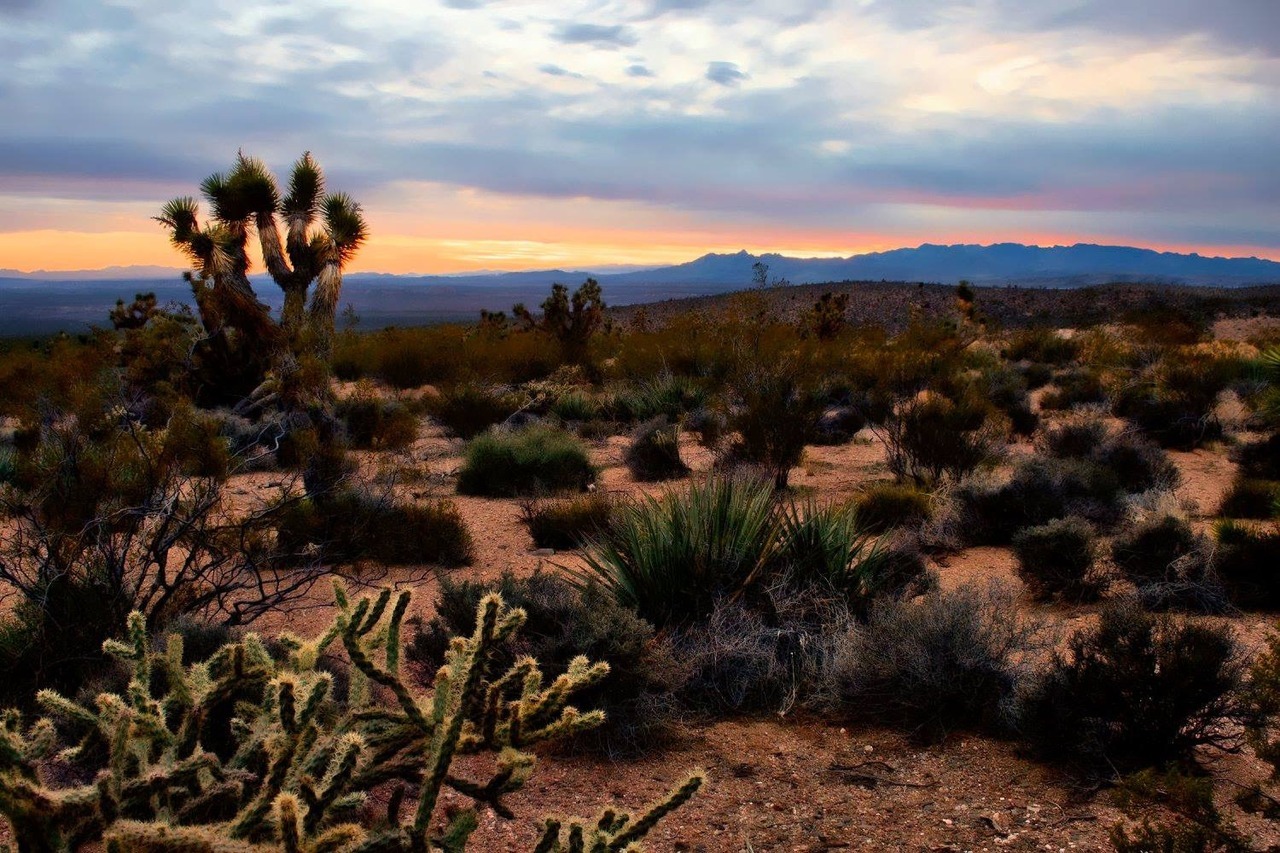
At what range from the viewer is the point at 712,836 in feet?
14.6

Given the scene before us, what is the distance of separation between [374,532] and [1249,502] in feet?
33.3

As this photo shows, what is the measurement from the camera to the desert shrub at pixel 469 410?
780 inches

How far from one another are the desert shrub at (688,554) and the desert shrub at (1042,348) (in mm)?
28606

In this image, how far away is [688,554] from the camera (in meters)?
6.80

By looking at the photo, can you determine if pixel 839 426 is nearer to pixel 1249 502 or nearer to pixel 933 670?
pixel 1249 502

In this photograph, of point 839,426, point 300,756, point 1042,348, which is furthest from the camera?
point 1042,348

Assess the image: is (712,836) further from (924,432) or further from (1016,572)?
(924,432)

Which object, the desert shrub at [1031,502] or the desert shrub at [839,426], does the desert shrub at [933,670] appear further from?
the desert shrub at [839,426]

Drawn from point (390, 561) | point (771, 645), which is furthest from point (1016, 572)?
point (390, 561)

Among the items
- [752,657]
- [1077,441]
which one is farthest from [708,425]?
[752,657]

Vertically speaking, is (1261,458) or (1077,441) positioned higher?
(1077,441)

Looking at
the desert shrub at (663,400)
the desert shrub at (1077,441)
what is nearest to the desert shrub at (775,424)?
the desert shrub at (1077,441)

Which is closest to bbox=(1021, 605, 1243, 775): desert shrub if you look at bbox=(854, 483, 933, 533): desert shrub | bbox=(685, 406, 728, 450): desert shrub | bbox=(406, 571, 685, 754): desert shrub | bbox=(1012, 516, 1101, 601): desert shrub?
bbox=(406, 571, 685, 754): desert shrub

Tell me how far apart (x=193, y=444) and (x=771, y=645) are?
272 inches
